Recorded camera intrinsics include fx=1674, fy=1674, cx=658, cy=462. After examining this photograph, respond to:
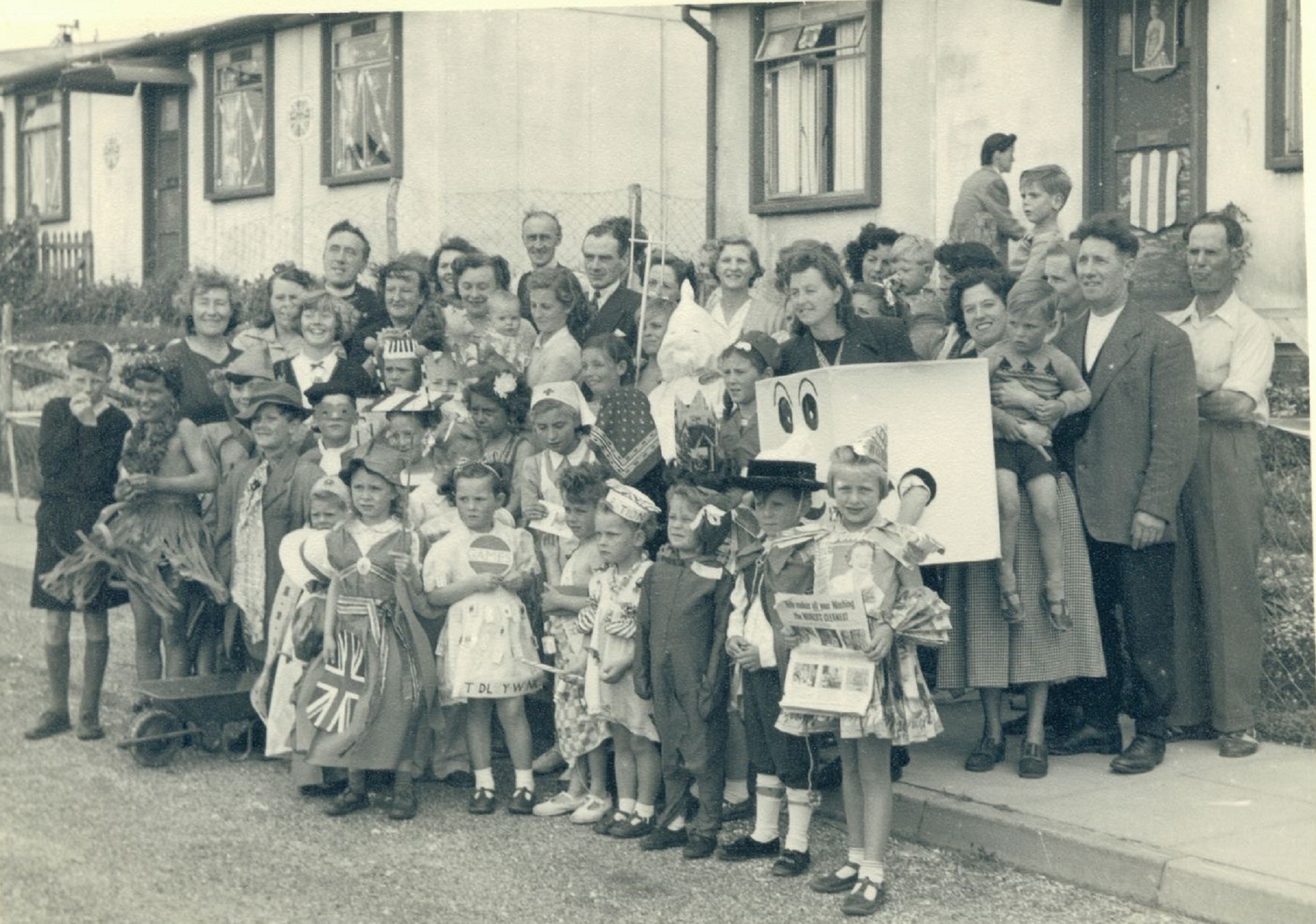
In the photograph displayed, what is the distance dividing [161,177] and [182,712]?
14947 mm

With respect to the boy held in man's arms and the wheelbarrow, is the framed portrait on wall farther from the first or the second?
the wheelbarrow

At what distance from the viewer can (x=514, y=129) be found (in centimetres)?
1526

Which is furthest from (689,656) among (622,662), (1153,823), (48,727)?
(48,727)

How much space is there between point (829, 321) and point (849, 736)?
68.9 inches

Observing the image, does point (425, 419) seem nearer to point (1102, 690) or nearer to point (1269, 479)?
point (1102, 690)

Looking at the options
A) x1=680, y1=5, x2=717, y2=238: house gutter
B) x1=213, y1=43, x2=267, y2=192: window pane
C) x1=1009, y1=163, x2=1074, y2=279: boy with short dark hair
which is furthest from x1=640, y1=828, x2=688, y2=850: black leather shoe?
x1=213, y1=43, x2=267, y2=192: window pane

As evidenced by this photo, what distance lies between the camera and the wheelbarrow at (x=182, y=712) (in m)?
6.84

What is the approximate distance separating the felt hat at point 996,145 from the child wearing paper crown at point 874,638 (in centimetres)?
518

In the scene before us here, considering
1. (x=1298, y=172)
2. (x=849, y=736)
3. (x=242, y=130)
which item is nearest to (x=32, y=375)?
(x=242, y=130)

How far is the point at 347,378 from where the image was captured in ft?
23.8

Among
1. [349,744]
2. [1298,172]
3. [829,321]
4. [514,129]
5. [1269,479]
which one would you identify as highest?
[514,129]

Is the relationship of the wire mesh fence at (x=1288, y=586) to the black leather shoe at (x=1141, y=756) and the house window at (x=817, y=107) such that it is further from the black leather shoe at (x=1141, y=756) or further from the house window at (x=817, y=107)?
the house window at (x=817, y=107)

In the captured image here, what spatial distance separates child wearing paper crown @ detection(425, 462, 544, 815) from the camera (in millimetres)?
6336

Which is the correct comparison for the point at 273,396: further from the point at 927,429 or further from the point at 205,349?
the point at 927,429
